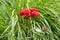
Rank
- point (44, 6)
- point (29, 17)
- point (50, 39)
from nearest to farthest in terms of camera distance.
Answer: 1. point (29, 17)
2. point (50, 39)
3. point (44, 6)

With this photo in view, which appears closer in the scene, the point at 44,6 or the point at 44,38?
the point at 44,38

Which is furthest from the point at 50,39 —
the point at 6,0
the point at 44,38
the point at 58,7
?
the point at 6,0

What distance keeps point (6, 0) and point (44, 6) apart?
53cm

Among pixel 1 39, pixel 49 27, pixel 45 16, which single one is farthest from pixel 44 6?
pixel 1 39

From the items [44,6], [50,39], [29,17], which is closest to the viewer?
[29,17]

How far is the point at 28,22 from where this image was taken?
290 centimetres

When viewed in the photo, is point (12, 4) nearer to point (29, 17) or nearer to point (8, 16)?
point (8, 16)

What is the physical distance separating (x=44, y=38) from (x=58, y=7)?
617 millimetres

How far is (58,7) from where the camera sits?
330 cm

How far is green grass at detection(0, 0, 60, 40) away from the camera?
2.82 m

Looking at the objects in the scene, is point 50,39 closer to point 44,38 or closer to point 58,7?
point 44,38

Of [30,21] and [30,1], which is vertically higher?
[30,1]

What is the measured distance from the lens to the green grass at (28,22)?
2818 millimetres

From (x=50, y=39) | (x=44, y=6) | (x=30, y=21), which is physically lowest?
(x=50, y=39)
